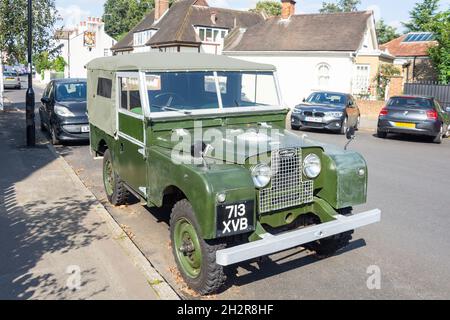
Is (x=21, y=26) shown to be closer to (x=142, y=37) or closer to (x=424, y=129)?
(x=424, y=129)

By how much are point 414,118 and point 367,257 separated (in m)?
11.3

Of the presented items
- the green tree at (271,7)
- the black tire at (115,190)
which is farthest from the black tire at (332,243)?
the green tree at (271,7)

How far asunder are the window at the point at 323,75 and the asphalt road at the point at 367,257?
2127cm

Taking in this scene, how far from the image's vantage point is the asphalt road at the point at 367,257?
452 cm

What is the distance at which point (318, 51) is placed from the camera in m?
29.2

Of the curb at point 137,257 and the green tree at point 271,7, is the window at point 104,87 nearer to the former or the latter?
the curb at point 137,257

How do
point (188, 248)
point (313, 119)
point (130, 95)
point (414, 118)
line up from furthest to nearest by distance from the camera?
point (313, 119) → point (414, 118) → point (130, 95) → point (188, 248)

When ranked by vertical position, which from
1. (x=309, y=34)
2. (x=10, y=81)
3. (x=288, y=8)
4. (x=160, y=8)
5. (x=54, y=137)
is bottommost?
(x=54, y=137)

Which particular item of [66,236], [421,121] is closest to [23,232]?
[66,236]

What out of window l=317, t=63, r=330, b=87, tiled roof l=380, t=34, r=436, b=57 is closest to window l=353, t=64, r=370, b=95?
window l=317, t=63, r=330, b=87

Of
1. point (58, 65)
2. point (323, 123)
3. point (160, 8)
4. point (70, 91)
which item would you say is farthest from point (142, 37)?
point (70, 91)

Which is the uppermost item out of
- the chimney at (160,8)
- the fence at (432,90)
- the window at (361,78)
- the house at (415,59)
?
the chimney at (160,8)

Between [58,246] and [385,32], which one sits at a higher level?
[385,32]

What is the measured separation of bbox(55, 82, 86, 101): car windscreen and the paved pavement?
15.6ft
